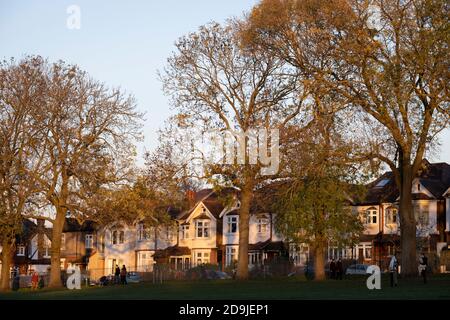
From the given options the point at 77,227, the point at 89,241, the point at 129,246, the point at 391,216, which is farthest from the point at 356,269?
the point at 77,227

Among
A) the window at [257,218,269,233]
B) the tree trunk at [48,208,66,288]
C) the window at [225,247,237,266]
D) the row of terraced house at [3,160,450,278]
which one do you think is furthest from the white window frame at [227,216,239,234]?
the tree trunk at [48,208,66,288]

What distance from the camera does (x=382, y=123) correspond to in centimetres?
5666

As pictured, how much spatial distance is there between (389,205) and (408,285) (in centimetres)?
4576

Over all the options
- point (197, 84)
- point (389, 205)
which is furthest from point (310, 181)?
point (389, 205)

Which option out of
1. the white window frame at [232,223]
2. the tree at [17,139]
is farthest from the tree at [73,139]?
the white window frame at [232,223]

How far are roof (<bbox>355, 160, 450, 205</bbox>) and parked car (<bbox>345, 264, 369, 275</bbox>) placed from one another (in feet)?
31.6

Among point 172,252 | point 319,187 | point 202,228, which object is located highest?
point 319,187

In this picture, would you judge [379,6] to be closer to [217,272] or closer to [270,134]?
[270,134]

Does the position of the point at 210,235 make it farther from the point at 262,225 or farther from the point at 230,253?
the point at 262,225

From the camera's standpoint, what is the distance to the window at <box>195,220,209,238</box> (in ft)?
361

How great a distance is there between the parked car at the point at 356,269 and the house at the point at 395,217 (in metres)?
5.56

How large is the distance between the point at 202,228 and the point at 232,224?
4007 mm

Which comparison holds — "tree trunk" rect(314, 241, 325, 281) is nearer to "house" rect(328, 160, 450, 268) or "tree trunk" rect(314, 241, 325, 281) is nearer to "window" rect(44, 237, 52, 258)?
"house" rect(328, 160, 450, 268)

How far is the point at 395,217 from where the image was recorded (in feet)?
318
